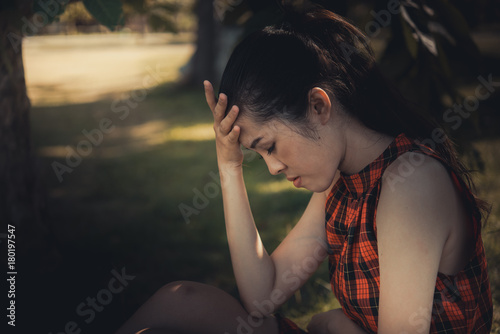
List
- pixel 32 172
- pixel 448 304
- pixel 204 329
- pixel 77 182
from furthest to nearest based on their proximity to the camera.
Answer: pixel 77 182
pixel 32 172
pixel 204 329
pixel 448 304

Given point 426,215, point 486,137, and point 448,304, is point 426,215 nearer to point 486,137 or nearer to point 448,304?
point 448,304

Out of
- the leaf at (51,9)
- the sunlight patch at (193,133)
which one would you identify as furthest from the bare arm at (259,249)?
the sunlight patch at (193,133)

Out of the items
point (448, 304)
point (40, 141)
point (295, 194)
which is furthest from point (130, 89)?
point (448, 304)

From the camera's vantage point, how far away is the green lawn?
9.15ft

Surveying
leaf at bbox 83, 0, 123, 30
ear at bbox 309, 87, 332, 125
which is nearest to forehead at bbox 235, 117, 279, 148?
ear at bbox 309, 87, 332, 125

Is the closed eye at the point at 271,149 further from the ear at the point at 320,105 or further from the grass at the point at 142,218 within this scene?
the grass at the point at 142,218

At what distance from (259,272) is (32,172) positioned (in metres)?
1.82

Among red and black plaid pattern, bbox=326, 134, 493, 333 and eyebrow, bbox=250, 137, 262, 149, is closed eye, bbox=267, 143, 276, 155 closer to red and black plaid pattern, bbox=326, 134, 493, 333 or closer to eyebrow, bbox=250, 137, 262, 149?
eyebrow, bbox=250, 137, 262, 149

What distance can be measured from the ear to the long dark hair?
0.06ft

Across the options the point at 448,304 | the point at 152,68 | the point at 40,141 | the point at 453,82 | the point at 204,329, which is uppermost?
the point at 453,82

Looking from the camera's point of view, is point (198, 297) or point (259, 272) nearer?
point (198, 297)

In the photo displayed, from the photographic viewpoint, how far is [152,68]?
1700cm

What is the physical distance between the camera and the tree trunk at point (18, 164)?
2.66 metres

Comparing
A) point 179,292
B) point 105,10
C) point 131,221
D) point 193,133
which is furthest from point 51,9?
point 193,133
